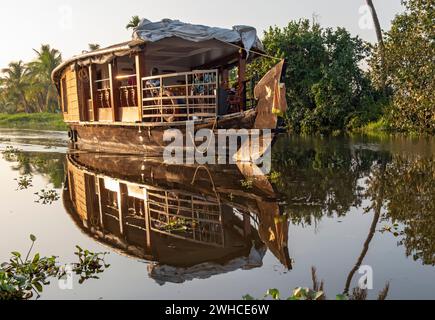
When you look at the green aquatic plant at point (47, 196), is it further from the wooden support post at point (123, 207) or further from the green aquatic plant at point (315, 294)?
the green aquatic plant at point (315, 294)

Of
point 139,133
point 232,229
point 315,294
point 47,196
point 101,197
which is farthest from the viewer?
point 139,133

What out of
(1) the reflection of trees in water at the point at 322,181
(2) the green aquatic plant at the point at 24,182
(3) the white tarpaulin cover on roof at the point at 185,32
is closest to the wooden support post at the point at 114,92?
(3) the white tarpaulin cover on roof at the point at 185,32

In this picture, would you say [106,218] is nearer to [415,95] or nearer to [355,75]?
[415,95]

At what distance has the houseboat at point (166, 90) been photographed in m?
10.1

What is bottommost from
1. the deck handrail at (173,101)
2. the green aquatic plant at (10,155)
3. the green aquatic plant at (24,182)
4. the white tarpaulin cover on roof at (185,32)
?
the green aquatic plant at (10,155)

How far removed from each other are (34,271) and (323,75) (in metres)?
26.5

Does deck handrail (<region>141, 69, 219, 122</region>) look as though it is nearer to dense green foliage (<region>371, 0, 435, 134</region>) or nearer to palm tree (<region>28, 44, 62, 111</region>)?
dense green foliage (<region>371, 0, 435, 134</region>)

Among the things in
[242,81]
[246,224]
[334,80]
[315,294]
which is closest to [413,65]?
[334,80]

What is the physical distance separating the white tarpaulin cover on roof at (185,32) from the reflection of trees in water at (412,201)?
5.89 metres

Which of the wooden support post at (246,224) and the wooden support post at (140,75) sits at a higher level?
the wooden support post at (140,75)

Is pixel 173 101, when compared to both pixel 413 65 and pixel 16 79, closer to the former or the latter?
pixel 413 65

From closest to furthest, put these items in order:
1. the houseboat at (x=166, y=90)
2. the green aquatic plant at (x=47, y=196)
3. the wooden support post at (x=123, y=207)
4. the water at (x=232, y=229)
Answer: the water at (x=232, y=229) → the wooden support post at (x=123, y=207) → the green aquatic plant at (x=47, y=196) → the houseboat at (x=166, y=90)

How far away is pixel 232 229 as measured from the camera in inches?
209
